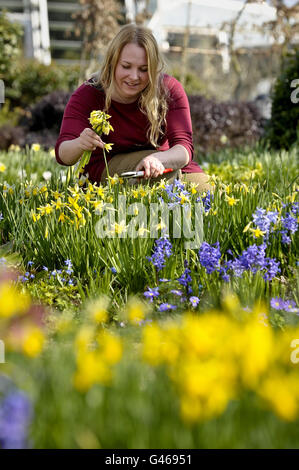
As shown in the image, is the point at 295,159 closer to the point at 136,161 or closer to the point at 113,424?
the point at 136,161

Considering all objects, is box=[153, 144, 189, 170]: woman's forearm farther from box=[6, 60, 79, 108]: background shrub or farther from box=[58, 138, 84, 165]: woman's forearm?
box=[6, 60, 79, 108]: background shrub

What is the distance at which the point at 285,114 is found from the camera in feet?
17.6

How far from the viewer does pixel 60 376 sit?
1.06 meters

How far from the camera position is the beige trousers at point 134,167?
10.4 ft

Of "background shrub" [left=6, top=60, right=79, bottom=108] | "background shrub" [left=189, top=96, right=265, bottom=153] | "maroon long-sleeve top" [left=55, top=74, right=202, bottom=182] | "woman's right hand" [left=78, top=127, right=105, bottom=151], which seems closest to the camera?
"woman's right hand" [left=78, top=127, right=105, bottom=151]

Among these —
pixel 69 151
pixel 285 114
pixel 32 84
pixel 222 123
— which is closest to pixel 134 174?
pixel 69 151

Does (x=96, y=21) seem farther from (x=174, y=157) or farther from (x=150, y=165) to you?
(x=150, y=165)

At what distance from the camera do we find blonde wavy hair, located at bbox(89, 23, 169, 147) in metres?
2.97

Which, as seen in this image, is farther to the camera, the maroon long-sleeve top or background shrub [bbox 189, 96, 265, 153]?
background shrub [bbox 189, 96, 265, 153]

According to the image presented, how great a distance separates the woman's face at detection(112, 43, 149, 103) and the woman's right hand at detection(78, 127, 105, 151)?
0.59m

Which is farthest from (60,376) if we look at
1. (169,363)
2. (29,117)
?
(29,117)

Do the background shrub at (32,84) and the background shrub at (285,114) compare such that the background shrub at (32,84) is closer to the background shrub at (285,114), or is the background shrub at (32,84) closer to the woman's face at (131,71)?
the background shrub at (285,114)

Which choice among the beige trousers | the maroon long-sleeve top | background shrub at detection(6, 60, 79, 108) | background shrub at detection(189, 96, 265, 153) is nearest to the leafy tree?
background shrub at detection(6, 60, 79, 108)

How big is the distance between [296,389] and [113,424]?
35 cm
